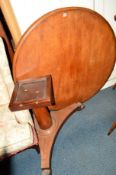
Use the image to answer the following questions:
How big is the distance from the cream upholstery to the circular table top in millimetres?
122

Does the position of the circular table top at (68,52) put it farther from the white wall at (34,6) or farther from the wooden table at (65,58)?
the white wall at (34,6)

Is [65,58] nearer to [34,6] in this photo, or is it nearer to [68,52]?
[68,52]

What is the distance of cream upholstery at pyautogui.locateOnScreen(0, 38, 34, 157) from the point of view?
1.24 m

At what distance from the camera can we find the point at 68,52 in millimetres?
1447

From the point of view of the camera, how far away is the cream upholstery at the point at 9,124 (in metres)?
1.24

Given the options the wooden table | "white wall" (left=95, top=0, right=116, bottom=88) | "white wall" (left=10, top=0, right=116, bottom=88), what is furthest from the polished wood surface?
"white wall" (left=95, top=0, right=116, bottom=88)

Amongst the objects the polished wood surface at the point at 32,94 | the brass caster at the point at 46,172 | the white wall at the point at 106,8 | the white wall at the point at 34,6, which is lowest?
the brass caster at the point at 46,172

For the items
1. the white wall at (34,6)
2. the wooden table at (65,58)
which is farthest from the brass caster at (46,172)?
the white wall at (34,6)

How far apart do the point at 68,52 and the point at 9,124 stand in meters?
0.63

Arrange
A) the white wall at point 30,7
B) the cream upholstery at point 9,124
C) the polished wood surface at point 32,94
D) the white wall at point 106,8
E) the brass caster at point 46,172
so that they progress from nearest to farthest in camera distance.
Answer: the polished wood surface at point 32,94 < the cream upholstery at point 9,124 < the brass caster at point 46,172 < the white wall at point 30,7 < the white wall at point 106,8

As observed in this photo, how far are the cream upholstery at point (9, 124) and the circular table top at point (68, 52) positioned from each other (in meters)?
0.12

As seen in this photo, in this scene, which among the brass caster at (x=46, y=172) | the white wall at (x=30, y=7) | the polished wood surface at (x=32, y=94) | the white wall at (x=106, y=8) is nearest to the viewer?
the polished wood surface at (x=32, y=94)

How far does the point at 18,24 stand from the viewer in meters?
1.57

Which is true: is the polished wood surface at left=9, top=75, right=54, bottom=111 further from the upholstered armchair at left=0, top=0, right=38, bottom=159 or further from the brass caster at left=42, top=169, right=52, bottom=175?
the brass caster at left=42, top=169, right=52, bottom=175
